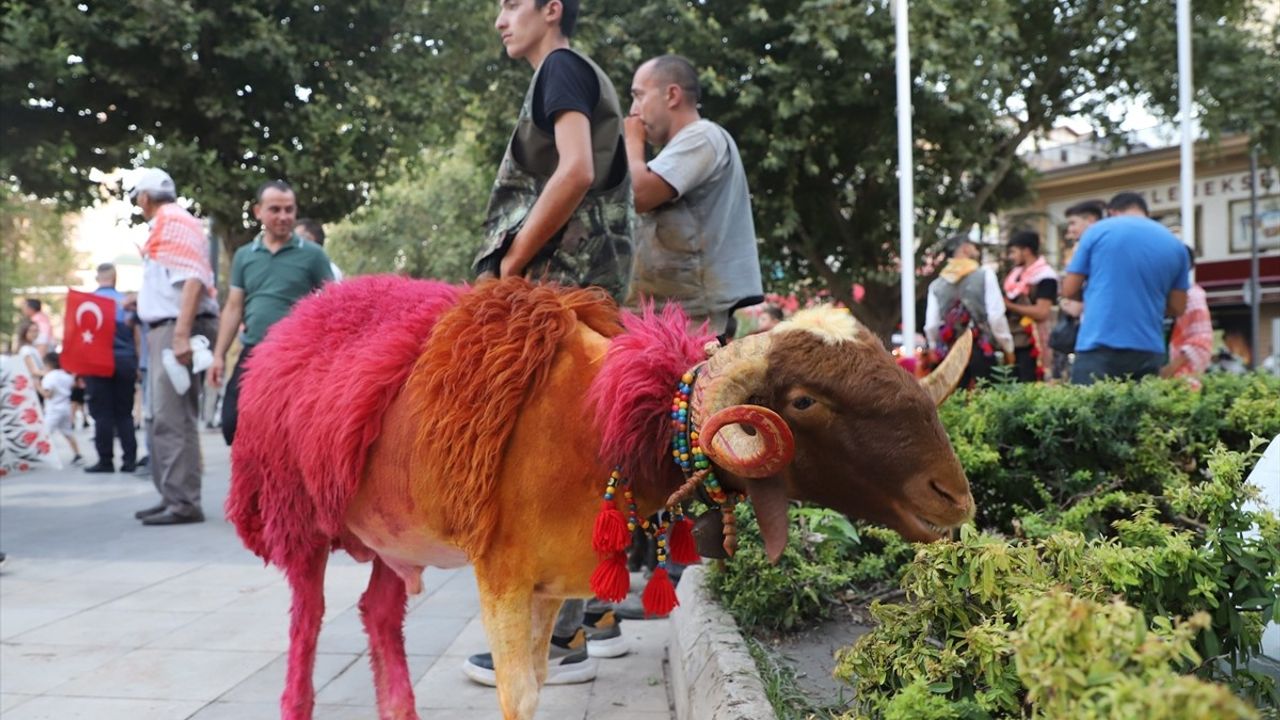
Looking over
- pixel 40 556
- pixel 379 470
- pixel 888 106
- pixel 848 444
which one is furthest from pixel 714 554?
pixel 888 106

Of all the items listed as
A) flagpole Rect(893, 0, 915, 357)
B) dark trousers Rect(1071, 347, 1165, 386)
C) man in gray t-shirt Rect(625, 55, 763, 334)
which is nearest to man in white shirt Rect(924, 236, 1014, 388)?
dark trousers Rect(1071, 347, 1165, 386)

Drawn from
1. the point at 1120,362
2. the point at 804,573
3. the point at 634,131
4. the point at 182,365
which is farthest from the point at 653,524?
the point at 182,365

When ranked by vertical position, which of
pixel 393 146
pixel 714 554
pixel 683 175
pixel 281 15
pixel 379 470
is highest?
pixel 281 15

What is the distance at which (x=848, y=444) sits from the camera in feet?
7.22

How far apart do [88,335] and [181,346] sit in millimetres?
3483

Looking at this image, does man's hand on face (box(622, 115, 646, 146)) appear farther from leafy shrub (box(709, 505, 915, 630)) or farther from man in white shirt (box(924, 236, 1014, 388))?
man in white shirt (box(924, 236, 1014, 388))

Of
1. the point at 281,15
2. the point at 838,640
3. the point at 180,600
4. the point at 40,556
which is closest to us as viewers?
the point at 838,640

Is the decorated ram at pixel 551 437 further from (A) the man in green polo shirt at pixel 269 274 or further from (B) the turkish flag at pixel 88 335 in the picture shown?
(B) the turkish flag at pixel 88 335

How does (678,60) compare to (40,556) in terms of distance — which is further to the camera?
(40,556)

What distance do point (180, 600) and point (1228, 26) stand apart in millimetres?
18612

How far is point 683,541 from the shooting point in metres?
2.56

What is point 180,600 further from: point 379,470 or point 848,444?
point 848,444

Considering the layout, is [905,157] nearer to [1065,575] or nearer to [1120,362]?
[1120,362]

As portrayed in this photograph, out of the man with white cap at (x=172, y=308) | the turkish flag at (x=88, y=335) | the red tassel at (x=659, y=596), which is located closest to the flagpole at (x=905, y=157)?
the man with white cap at (x=172, y=308)
